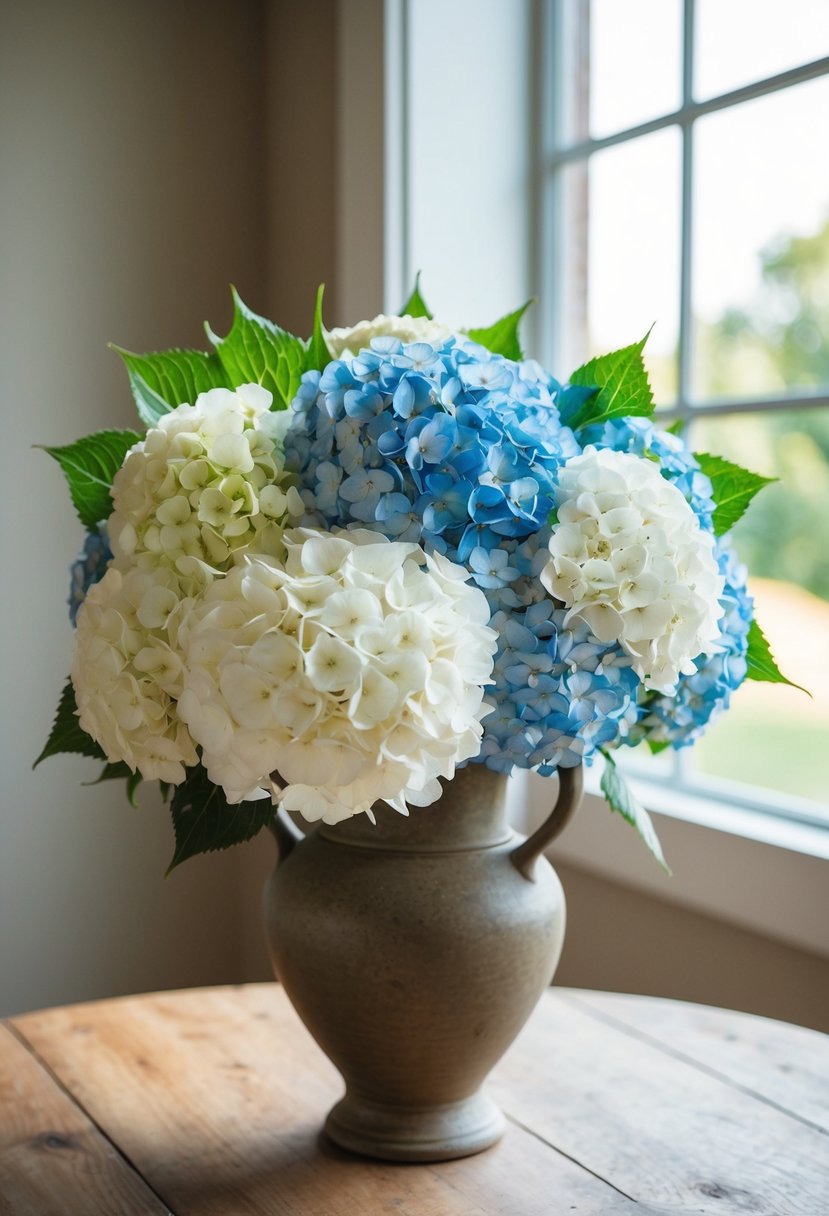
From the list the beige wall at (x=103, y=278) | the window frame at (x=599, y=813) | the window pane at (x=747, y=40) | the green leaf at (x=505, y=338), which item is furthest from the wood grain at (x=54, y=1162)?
the window pane at (x=747, y=40)

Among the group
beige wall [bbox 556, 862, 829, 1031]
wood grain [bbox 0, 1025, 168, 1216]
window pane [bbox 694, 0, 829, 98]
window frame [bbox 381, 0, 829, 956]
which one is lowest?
beige wall [bbox 556, 862, 829, 1031]

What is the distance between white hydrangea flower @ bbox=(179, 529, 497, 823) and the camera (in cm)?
63

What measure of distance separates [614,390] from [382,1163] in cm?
54

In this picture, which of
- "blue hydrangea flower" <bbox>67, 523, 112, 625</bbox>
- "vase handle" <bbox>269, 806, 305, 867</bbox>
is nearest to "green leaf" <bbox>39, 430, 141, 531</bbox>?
"blue hydrangea flower" <bbox>67, 523, 112, 625</bbox>

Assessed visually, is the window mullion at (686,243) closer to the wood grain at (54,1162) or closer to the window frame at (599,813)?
the window frame at (599,813)

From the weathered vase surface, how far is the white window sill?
506 mm

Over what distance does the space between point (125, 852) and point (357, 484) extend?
140 cm

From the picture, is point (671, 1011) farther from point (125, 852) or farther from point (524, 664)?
point (125, 852)

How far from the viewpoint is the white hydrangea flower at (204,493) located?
28.3 inches

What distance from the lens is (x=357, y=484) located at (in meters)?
0.71

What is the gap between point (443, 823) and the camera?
2.64ft

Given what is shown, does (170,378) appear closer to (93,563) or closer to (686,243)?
(93,563)

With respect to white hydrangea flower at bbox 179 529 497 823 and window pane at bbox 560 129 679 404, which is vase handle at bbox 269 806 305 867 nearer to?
white hydrangea flower at bbox 179 529 497 823

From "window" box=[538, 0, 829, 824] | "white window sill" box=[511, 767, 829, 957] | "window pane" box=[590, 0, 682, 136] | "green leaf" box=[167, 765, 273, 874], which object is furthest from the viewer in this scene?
"window pane" box=[590, 0, 682, 136]
